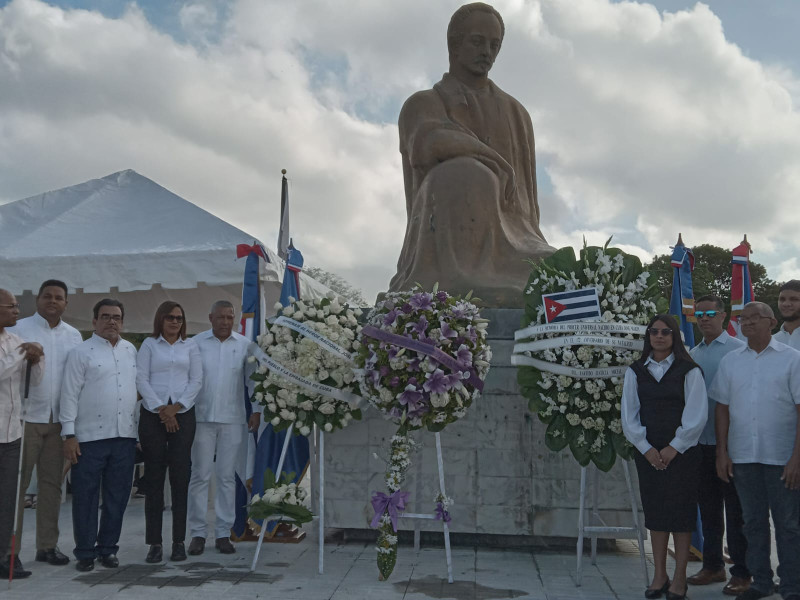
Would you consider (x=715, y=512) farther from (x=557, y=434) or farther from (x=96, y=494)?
(x=96, y=494)

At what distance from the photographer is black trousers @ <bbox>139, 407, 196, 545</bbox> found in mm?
5746

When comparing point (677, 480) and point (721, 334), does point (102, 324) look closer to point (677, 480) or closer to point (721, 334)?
point (677, 480)

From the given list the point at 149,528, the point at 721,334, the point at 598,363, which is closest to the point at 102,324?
the point at 149,528

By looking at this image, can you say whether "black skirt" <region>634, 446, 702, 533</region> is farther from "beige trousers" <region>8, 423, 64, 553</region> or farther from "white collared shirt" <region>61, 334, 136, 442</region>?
"beige trousers" <region>8, 423, 64, 553</region>

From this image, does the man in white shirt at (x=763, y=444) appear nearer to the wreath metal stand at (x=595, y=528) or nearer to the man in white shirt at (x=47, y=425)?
the wreath metal stand at (x=595, y=528)

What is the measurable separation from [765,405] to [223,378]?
3.99 m

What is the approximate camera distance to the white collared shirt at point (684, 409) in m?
4.64

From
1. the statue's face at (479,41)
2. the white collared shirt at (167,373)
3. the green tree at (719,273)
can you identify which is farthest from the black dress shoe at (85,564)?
the green tree at (719,273)

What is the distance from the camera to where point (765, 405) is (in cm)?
471

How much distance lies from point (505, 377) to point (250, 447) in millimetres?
2316

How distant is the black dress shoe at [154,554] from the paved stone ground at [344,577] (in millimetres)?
79

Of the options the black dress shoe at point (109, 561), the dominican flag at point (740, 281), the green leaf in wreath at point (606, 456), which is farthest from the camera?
the dominican flag at point (740, 281)

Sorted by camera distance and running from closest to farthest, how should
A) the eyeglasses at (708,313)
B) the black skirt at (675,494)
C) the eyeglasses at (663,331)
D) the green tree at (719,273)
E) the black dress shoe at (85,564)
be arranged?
1. the black skirt at (675,494)
2. the eyeglasses at (663,331)
3. the black dress shoe at (85,564)
4. the eyeglasses at (708,313)
5. the green tree at (719,273)

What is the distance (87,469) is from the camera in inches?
218
